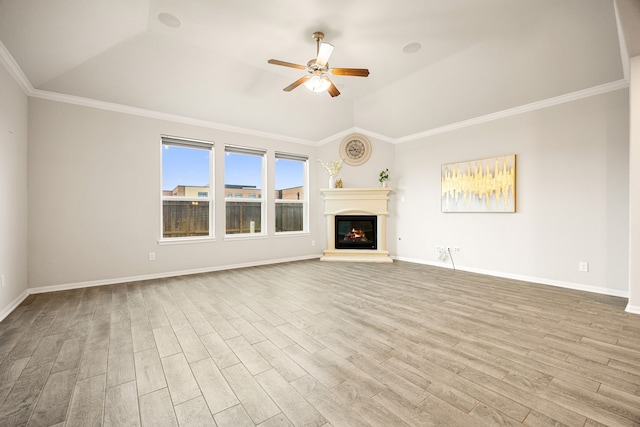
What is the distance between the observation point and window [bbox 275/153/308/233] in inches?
230

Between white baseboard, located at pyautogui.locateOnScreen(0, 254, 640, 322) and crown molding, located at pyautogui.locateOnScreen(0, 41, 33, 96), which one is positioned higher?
crown molding, located at pyautogui.locateOnScreen(0, 41, 33, 96)

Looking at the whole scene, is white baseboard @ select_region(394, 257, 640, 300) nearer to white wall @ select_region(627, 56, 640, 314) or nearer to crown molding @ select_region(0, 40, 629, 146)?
white wall @ select_region(627, 56, 640, 314)

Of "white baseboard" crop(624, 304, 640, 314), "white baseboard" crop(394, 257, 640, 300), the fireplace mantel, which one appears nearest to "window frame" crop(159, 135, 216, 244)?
the fireplace mantel

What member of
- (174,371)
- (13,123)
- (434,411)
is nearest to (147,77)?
(13,123)

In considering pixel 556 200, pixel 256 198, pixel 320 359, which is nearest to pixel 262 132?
pixel 256 198

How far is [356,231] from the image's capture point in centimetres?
616

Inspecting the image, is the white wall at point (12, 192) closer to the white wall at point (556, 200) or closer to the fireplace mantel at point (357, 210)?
the fireplace mantel at point (357, 210)

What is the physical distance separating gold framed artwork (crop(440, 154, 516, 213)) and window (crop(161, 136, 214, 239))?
177 inches

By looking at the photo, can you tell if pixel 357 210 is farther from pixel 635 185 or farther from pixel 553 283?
pixel 635 185

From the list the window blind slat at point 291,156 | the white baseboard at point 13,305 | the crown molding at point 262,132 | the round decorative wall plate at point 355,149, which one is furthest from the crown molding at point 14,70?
the round decorative wall plate at point 355,149

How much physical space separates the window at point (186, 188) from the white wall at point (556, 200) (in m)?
4.44

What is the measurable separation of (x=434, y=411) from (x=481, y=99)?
4431 mm

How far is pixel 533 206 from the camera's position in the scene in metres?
4.05

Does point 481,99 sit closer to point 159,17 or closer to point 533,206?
point 533,206
